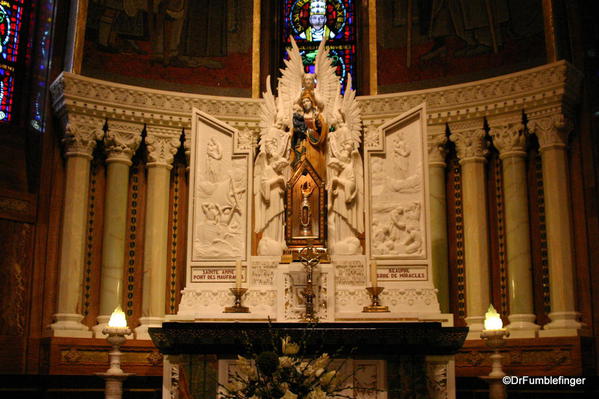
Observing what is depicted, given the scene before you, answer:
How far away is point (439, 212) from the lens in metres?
11.1

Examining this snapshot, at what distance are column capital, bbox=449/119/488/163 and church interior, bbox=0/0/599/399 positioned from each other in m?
0.02

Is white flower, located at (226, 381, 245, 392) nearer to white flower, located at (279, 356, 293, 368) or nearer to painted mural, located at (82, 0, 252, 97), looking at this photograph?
white flower, located at (279, 356, 293, 368)

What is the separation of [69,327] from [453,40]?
6647 mm

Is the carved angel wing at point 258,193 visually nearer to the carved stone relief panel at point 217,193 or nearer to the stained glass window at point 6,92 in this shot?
the carved stone relief panel at point 217,193

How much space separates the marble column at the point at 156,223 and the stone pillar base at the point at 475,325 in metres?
Result: 4.12

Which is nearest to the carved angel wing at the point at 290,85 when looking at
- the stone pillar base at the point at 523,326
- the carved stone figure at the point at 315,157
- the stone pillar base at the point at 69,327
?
the carved stone figure at the point at 315,157

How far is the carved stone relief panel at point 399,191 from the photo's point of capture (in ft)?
30.8

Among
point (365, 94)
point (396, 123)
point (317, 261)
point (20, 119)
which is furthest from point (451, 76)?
point (20, 119)

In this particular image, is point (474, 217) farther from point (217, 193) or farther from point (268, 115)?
point (217, 193)

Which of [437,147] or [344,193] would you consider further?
[437,147]

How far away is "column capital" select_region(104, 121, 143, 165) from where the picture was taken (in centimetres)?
1112

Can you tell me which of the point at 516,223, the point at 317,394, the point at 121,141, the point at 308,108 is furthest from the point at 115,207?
the point at 317,394

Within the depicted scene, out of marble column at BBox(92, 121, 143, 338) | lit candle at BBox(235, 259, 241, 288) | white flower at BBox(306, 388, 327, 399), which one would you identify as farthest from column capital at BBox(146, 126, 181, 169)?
white flower at BBox(306, 388, 327, 399)

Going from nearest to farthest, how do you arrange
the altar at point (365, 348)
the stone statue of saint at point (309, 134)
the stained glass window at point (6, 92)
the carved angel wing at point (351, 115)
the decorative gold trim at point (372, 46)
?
the altar at point (365, 348)
the stone statue of saint at point (309, 134)
the carved angel wing at point (351, 115)
the stained glass window at point (6, 92)
the decorative gold trim at point (372, 46)
